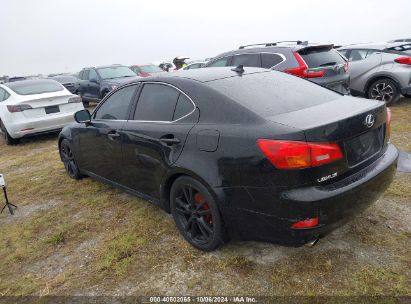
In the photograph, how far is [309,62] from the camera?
7102 mm

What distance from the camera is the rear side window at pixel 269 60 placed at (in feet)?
24.1

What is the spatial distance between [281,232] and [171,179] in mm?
1170

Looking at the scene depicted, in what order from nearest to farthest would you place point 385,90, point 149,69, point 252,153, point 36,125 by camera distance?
point 252,153 < point 36,125 < point 385,90 < point 149,69

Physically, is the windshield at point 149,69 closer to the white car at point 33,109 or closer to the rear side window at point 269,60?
the white car at point 33,109

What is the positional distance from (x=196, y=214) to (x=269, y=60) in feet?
17.2

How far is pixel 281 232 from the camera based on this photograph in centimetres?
256

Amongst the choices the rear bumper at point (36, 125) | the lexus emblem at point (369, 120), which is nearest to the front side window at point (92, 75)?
the rear bumper at point (36, 125)

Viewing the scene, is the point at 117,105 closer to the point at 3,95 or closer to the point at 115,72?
the point at 3,95

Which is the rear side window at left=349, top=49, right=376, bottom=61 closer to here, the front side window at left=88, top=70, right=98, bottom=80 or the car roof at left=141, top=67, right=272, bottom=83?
the car roof at left=141, top=67, right=272, bottom=83

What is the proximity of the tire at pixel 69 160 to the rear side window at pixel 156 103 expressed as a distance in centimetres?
202

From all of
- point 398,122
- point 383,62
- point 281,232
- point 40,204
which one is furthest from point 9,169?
point 383,62

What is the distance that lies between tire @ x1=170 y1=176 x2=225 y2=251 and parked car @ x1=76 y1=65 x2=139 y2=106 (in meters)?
9.67

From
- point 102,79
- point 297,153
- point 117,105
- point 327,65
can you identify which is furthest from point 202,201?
point 102,79

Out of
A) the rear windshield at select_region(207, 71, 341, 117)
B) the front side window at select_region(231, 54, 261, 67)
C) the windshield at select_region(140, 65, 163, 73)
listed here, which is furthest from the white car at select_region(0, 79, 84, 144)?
the windshield at select_region(140, 65, 163, 73)
